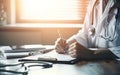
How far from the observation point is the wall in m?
3.19

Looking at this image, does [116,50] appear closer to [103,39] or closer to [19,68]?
[103,39]

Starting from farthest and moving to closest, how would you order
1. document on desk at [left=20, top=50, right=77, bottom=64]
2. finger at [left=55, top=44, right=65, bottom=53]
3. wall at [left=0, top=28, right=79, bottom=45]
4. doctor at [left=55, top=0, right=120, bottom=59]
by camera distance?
wall at [left=0, top=28, right=79, bottom=45] → finger at [left=55, top=44, right=65, bottom=53] → doctor at [left=55, top=0, right=120, bottom=59] → document on desk at [left=20, top=50, right=77, bottom=64]

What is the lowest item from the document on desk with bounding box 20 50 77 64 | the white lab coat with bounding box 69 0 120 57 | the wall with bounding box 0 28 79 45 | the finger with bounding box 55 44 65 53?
the wall with bounding box 0 28 79 45

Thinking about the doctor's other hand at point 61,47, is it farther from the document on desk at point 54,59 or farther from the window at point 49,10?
the window at point 49,10

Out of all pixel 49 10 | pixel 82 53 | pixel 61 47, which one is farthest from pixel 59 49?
pixel 49 10

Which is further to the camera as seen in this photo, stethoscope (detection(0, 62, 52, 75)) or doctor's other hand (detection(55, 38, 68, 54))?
doctor's other hand (detection(55, 38, 68, 54))

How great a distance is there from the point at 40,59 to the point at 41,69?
0.20 meters

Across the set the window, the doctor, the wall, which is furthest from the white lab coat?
the window

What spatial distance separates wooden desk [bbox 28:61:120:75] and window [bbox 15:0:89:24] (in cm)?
208

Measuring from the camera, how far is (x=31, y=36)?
127 inches

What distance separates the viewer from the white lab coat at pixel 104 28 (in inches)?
62.4

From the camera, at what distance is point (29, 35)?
126 inches

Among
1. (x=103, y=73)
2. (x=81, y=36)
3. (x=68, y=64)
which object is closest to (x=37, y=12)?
(x=81, y=36)

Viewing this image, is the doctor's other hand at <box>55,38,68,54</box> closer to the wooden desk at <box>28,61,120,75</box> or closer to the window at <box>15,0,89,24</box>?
the wooden desk at <box>28,61,120,75</box>
